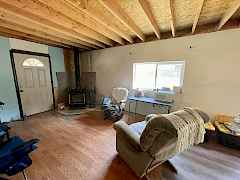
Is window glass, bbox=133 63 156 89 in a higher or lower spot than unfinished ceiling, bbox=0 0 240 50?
lower

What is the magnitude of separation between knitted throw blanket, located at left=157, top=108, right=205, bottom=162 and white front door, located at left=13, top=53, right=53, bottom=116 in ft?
14.4

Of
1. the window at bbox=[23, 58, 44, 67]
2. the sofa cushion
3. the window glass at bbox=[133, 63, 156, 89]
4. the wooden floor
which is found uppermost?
the window at bbox=[23, 58, 44, 67]

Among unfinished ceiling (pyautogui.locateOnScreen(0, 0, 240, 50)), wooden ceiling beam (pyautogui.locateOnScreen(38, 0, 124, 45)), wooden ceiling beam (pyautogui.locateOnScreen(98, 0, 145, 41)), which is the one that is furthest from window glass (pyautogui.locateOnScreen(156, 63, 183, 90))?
wooden ceiling beam (pyautogui.locateOnScreen(38, 0, 124, 45))

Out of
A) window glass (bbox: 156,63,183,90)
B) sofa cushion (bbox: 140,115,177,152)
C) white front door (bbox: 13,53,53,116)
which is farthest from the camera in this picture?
white front door (bbox: 13,53,53,116)

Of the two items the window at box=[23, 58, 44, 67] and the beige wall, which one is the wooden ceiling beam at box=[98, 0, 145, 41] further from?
the window at box=[23, 58, 44, 67]

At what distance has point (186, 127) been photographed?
1.34 meters

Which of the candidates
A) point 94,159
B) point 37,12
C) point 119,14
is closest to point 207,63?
point 119,14

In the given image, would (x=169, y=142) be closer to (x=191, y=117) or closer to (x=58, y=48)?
(x=191, y=117)

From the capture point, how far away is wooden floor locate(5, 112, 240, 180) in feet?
5.92

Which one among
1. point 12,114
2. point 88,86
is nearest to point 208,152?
point 88,86

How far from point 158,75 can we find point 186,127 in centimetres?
284

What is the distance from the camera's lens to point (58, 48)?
5043mm

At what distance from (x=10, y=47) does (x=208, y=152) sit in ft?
18.1

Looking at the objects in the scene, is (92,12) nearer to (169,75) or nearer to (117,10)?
(117,10)
